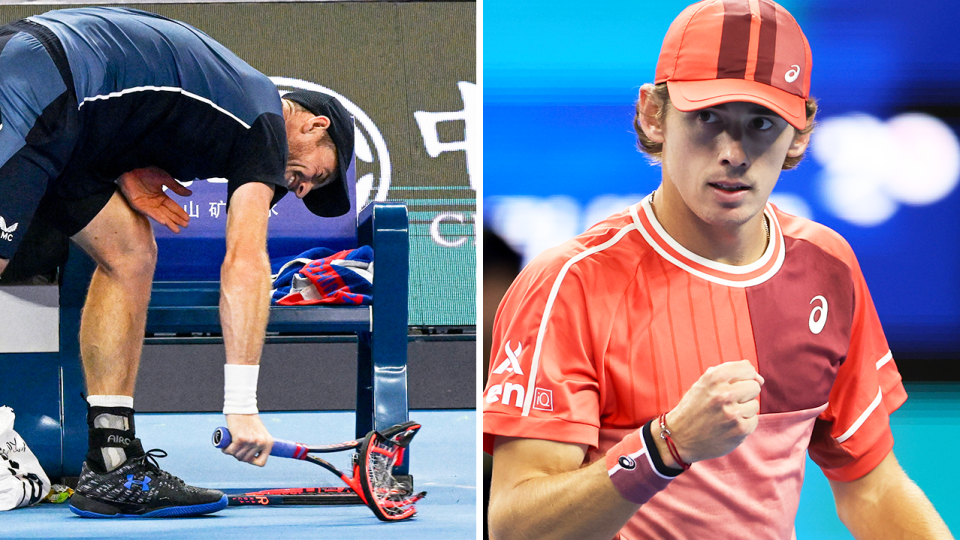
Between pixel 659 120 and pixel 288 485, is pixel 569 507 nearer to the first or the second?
pixel 659 120

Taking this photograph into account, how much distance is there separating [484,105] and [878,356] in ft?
2.21

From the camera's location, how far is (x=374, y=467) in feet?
8.64

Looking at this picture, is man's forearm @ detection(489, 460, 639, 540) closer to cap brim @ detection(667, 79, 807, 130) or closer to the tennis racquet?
cap brim @ detection(667, 79, 807, 130)

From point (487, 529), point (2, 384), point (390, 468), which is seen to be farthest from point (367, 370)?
point (487, 529)

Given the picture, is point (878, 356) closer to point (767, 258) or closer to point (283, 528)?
point (767, 258)

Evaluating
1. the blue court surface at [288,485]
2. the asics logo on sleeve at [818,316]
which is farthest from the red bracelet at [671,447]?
the blue court surface at [288,485]

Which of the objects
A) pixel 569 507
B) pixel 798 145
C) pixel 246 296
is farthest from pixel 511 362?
pixel 246 296

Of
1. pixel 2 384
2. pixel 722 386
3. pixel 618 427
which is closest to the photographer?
pixel 722 386

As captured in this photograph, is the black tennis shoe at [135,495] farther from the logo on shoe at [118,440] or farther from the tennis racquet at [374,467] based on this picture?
the tennis racquet at [374,467]

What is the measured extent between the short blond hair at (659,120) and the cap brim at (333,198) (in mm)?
1730

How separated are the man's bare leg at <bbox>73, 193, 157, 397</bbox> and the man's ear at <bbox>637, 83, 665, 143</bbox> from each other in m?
1.80

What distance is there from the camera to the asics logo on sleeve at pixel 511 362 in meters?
1.25

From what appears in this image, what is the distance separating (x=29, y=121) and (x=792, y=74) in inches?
73.9

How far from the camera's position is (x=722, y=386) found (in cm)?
109
